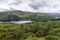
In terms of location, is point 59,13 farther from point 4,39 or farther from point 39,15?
point 4,39

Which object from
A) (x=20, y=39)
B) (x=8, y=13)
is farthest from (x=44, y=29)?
(x=8, y=13)

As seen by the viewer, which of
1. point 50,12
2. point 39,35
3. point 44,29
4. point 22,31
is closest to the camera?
point 22,31

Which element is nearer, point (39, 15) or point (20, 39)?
point (20, 39)

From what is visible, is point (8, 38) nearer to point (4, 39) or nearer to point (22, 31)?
point (4, 39)

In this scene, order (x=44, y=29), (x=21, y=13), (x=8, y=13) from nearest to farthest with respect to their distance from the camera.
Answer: (x=44, y=29) → (x=8, y=13) → (x=21, y=13)

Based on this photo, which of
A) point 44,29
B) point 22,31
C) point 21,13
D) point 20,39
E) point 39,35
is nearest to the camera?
point 20,39

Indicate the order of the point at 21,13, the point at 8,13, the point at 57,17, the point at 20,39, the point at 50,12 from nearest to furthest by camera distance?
the point at 20,39 → the point at 57,17 → the point at 50,12 → the point at 8,13 → the point at 21,13

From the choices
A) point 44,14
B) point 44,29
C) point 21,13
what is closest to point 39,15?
point 44,14

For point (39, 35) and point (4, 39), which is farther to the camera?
point (39, 35)

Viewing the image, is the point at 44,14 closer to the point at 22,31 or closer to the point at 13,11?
the point at 13,11
